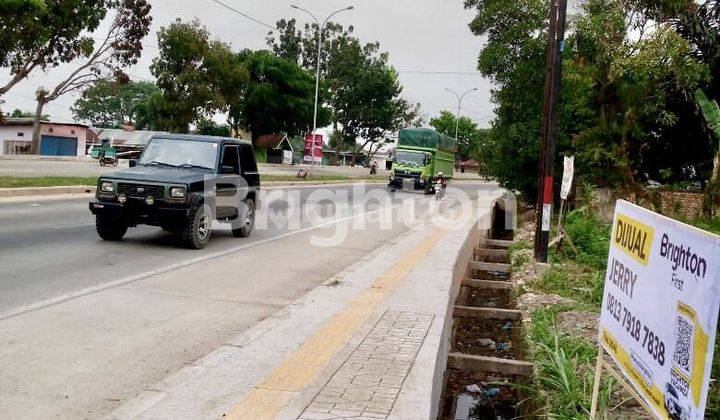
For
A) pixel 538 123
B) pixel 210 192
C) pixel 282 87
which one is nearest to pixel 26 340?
pixel 210 192

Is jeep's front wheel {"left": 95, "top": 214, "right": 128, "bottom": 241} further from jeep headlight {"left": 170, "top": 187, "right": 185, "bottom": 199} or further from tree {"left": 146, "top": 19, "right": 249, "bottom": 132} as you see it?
tree {"left": 146, "top": 19, "right": 249, "bottom": 132}

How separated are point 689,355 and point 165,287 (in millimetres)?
6338

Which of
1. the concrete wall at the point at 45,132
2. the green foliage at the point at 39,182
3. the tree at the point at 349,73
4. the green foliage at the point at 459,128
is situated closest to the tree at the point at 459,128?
the green foliage at the point at 459,128

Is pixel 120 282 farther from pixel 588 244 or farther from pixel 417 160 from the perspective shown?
pixel 417 160

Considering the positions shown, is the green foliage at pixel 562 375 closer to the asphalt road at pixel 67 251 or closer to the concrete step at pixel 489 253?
the asphalt road at pixel 67 251

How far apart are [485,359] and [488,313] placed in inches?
92.4

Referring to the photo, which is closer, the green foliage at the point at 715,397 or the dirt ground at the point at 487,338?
the green foliage at the point at 715,397

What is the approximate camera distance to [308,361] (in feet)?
16.6

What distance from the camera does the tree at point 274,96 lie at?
63381 mm

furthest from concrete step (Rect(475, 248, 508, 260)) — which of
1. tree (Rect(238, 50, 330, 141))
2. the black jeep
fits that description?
tree (Rect(238, 50, 330, 141))

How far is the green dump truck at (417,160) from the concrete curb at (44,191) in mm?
20437

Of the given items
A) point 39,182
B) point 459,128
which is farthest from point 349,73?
point 39,182

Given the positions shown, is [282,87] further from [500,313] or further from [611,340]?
[611,340]

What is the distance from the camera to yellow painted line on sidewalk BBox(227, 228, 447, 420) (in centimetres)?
405
